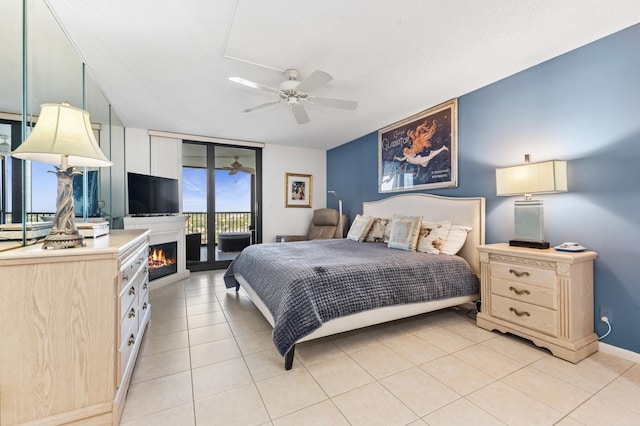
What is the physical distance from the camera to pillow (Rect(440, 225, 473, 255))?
9.49 feet

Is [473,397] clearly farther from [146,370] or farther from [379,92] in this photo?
[379,92]

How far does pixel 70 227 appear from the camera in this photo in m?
1.47

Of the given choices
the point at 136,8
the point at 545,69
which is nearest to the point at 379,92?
the point at 545,69

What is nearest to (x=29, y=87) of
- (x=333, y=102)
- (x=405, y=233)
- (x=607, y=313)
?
(x=333, y=102)

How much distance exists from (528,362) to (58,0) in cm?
397

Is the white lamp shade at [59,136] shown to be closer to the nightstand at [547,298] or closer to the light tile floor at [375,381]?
the light tile floor at [375,381]

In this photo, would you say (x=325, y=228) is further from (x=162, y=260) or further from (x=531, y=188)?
(x=531, y=188)

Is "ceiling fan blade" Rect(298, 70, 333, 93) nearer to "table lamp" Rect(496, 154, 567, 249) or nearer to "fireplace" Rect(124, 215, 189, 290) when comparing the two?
"table lamp" Rect(496, 154, 567, 249)

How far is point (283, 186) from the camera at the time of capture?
18.1 feet

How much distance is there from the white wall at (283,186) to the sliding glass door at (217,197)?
175 mm

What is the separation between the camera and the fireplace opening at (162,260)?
154 inches

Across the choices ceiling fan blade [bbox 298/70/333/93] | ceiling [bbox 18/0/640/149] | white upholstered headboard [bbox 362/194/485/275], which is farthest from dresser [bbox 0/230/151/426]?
white upholstered headboard [bbox 362/194/485/275]

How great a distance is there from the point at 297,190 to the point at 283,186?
32 centimetres

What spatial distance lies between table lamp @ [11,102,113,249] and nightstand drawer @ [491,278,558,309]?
10.0ft
